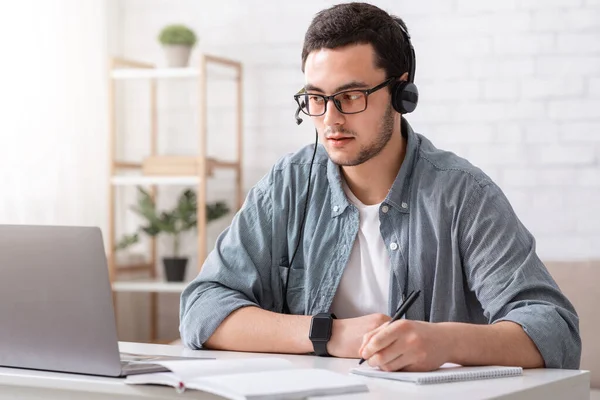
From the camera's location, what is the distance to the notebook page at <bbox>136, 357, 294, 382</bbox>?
118cm

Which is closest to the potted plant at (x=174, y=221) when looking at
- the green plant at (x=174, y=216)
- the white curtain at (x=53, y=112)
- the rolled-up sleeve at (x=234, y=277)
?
the green plant at (x=174, y=216)

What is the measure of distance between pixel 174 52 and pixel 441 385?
8.64ft

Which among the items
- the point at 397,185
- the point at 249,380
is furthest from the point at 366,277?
the point at 249,380

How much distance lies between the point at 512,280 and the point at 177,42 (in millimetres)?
2288

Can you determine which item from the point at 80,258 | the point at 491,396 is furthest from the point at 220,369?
the point at 491,396

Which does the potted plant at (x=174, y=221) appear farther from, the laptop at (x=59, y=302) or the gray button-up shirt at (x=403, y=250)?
the laptop at (x=59, y=302)

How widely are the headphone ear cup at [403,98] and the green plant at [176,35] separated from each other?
190cm

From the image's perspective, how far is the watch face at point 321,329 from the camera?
1.57 m

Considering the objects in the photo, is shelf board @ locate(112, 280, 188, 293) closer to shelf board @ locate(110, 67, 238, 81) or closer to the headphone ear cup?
shelf board @ locate(110, 67, 238, 81)

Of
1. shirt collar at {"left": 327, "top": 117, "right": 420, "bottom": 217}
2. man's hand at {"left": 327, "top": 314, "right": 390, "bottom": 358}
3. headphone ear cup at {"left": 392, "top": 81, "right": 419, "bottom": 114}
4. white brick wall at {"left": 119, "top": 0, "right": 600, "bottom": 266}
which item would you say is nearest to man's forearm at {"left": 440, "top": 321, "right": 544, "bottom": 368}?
man's hand at {"left": 327, "top": 314, "right": 390, "bottom": 358}

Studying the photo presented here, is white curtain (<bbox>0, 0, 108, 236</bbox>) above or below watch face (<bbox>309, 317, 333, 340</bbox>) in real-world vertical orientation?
above

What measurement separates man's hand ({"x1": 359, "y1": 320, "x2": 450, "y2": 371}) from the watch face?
0.21 meters

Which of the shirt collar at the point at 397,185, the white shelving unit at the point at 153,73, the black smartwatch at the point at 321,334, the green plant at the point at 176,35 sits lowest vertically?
the black smartwatch at the point at 321,334

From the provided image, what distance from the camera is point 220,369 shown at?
4.01 ft
